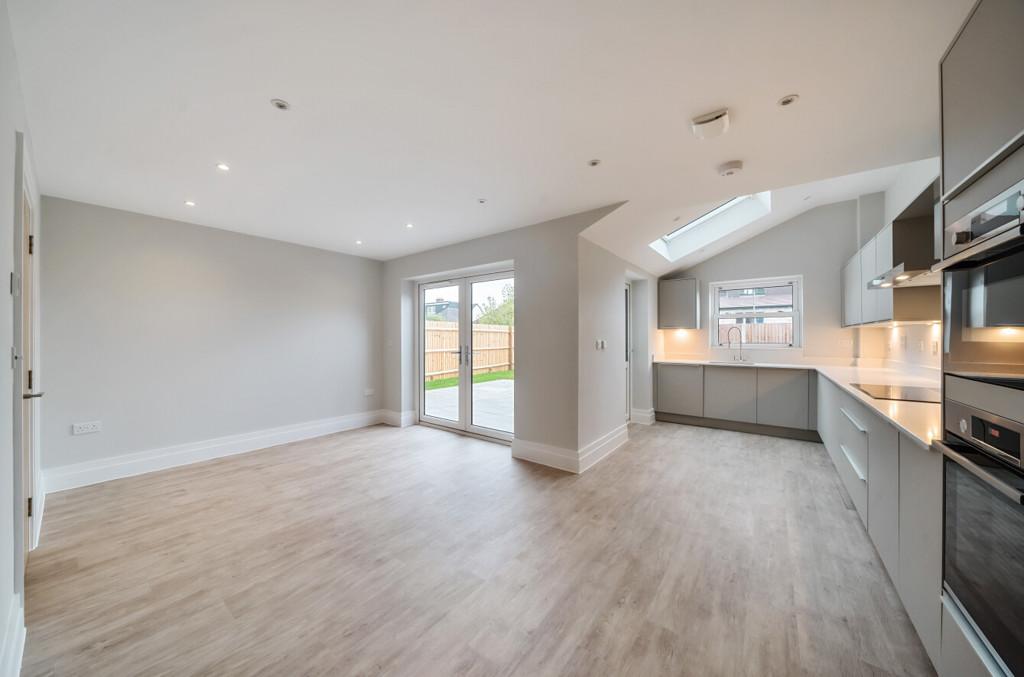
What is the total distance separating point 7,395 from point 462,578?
2032 mm

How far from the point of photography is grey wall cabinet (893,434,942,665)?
53.1 inches

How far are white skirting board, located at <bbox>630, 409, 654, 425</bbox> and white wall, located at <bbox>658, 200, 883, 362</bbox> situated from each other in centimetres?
175

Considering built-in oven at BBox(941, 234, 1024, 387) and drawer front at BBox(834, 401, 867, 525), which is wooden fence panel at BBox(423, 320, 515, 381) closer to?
drawer front at BBox(834, 401, 867, 525)

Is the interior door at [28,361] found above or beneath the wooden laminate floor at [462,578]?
above

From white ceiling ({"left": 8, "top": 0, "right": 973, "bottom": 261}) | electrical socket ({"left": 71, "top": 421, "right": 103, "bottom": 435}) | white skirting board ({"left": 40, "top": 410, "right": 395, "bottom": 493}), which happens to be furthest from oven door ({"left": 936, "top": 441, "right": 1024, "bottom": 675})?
electrical socket ({"left": 71, "top": 421, "right": 103, "bottom": 435})

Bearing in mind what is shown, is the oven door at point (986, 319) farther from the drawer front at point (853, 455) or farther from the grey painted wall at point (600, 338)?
the grey painted wall at point (600, 338)

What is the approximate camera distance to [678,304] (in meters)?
5.80

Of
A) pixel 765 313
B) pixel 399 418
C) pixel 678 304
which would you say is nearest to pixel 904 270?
pixel 765 313

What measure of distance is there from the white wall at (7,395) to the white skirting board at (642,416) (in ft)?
18.3

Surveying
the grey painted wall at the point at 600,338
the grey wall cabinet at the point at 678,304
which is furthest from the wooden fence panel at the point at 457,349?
the grey wall cabinet at the point at 678,304

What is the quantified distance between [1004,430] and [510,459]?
342cm

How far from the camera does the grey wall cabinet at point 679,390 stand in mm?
5297

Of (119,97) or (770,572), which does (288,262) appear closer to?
(119,97)

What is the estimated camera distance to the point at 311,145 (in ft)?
7.68
